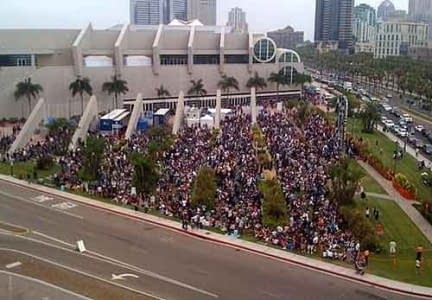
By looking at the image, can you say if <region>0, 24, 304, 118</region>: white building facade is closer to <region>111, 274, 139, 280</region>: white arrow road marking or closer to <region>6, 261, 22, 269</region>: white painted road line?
<region>6, 261, 22, 269</region>: white painted road line

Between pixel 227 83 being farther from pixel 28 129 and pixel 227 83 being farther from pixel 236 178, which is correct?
pixel 236 178

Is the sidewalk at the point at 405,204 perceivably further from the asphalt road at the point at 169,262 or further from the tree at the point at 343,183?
the asphalt road at the point at 169,262

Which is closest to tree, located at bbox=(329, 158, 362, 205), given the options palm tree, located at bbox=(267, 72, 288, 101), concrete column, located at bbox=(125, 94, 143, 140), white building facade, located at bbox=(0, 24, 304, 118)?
concrete column, located at bbox=(125, 94, 143, 140)

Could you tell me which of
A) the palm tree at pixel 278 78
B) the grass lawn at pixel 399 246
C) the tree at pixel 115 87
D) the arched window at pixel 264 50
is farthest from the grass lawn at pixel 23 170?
the arched window at pixel 264 50

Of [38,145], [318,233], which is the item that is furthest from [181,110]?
[318,233]

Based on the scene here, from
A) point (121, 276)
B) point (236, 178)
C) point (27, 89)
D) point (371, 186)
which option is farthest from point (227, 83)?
point (121, 276)

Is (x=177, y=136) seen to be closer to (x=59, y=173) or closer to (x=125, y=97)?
(x=59, y=173)

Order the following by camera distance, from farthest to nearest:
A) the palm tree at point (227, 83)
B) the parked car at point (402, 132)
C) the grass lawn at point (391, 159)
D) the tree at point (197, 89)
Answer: the palm tree at point (227, 83) → the tree at point (197, 89) → the parked car at point (402, 132) → the grass lawn at point (391, 159)
